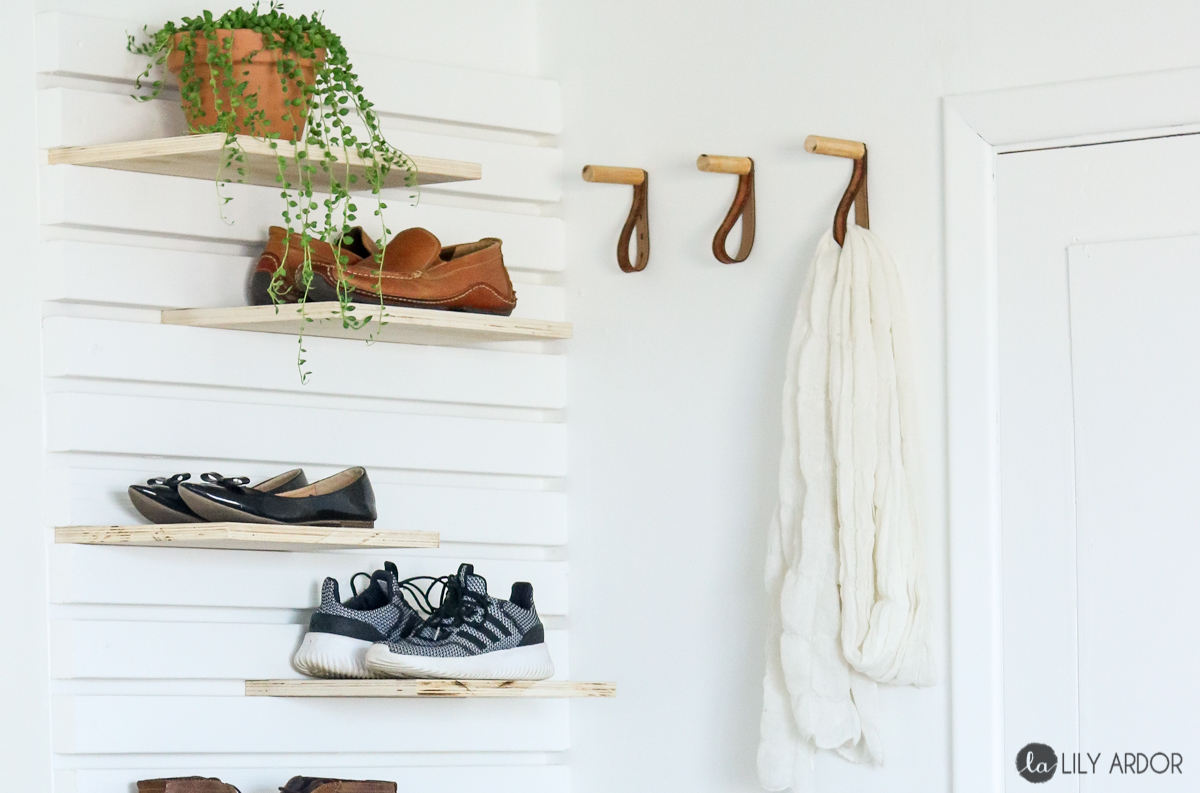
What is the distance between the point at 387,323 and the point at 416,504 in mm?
360

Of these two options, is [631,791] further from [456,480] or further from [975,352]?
[975,352]

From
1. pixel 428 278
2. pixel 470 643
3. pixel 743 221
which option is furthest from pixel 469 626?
pixel 743 221

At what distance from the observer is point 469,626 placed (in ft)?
6.92

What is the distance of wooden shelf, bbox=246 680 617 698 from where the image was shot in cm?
205

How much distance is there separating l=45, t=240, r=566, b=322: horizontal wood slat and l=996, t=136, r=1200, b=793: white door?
1154 mm

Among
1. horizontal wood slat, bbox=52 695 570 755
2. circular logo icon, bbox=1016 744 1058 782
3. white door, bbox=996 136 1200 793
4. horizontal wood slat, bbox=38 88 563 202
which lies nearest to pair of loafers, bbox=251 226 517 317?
horizontal wood slat, bbox=38 88 563 202

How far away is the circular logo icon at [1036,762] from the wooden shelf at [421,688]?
0.61 metres

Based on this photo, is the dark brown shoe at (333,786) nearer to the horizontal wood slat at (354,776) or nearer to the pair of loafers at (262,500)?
the horizontal wood slat at (354,776)

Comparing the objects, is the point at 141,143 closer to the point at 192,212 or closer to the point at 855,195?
the point at 192,212

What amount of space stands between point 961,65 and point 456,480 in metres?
1.03

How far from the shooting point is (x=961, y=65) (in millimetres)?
2123

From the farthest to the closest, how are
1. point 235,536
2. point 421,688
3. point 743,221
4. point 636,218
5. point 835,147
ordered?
point 636,218 < point 743,221 < point 835,147 < point 421,688 < point 235,536

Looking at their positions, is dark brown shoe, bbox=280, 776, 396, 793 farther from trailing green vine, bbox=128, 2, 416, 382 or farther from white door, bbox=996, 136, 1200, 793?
white door, bbox=996, 136, 1200, 793

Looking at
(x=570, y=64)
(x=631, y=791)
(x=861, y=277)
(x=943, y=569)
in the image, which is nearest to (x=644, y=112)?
(x=570, y=64)
